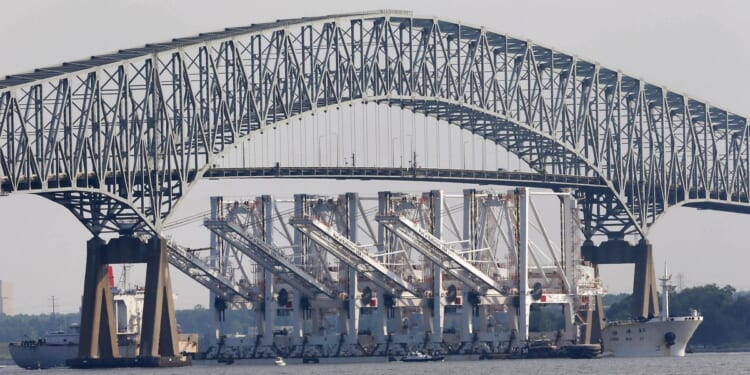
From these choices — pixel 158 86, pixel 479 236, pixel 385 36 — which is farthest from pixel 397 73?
pixel 158 86

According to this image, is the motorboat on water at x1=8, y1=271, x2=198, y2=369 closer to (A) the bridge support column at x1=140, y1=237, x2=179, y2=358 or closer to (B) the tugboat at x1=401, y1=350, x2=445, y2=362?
(B) the tugboat at x1=401, y1=350, x2=445, y2=362

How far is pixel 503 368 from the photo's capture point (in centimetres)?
16088

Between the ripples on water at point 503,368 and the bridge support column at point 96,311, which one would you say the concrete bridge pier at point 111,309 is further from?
the ripples on water at point 503,368

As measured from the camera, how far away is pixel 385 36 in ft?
631

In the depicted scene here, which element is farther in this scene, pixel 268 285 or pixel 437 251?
pixel 268 285

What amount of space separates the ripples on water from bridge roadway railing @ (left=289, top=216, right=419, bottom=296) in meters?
8.31

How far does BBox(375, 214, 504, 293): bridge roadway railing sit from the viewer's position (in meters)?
180

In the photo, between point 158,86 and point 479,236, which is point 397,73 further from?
point 158,86

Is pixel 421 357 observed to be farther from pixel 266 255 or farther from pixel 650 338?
pixel 650 338

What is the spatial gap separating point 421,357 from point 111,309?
2638cm

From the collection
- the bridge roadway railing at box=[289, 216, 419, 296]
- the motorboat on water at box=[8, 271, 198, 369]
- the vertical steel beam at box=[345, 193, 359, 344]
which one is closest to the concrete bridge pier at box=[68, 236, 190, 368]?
the bridge roadway railing at box=[289, 216, 419, 296]

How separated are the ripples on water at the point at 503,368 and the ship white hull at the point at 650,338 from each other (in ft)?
12.2

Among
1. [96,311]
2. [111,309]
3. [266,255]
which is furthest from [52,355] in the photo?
[96,311]

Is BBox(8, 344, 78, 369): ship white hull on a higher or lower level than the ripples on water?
higher
